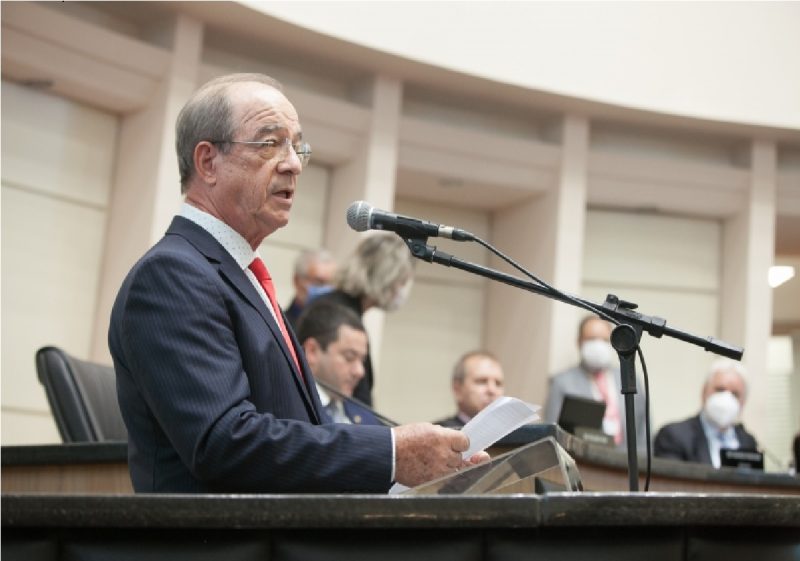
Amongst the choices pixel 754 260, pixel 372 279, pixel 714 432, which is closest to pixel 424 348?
pixel 754 260

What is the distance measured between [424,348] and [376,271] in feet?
12.7

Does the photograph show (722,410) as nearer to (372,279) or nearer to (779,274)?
(372,279)

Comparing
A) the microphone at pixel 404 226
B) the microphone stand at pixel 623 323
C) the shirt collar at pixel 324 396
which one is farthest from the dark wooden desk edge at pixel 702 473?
the microphone at pixel 404 226

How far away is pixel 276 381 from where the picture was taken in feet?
6.46

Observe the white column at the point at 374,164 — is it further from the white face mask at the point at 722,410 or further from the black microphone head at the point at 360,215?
the black microphone head at the point at 360,215

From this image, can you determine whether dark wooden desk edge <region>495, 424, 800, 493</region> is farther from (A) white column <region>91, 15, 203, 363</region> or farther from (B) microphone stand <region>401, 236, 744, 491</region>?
(A) white column <region>91, 15, 203, 363</region>

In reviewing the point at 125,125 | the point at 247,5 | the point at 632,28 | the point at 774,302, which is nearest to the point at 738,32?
the point at 632,28

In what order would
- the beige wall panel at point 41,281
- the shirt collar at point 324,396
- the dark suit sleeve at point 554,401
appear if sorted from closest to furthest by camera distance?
1. the shirt collar at point 324,396
2. the beige wall panel at point 41,281
3. the dark suit sleeve at point 554,401

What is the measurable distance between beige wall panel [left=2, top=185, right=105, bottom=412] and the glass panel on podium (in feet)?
15.9

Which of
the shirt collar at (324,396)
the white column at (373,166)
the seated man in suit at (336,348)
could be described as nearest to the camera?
the shirt collar at (324,396)

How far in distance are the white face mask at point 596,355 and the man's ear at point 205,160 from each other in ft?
17.2

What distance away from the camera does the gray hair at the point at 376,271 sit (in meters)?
4.64

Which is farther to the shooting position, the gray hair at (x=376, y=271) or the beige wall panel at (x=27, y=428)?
the beige wall panel at (x=27, y=428)

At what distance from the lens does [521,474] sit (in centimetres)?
168
